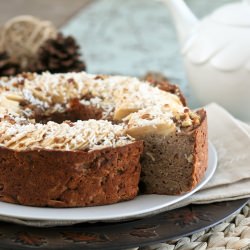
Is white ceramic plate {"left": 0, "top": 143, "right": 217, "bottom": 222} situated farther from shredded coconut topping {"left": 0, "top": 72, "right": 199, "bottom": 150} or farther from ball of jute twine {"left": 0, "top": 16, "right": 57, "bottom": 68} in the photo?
ball of jute twine {"left": 0, "top": 16, "right": 57, "bottom": 68}

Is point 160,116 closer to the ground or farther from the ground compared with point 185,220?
farther from the ground

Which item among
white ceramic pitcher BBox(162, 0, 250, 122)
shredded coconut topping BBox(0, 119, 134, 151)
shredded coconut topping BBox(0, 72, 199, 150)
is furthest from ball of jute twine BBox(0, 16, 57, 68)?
shredded coconut topping BBox(0, 119, 134, 151)

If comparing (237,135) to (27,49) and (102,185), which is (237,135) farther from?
(27,49)

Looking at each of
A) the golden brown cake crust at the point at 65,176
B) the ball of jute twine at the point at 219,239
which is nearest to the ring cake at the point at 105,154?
the golden brown cake crust at the point at 65,176

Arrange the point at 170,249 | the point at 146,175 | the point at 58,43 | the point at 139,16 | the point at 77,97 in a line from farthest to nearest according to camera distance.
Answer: the point at 139,16 → the point at 58,43 → the point at 77,97 → the point at 146,175 → the point at 170,249

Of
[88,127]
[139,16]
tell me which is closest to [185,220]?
[88,127]

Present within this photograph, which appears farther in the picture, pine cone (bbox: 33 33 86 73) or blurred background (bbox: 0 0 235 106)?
blurred background (bbox: 0 0 235 106)

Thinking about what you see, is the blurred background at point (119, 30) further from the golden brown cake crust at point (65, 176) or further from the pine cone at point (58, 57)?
the golden brown cake crust at point (65, 176)
